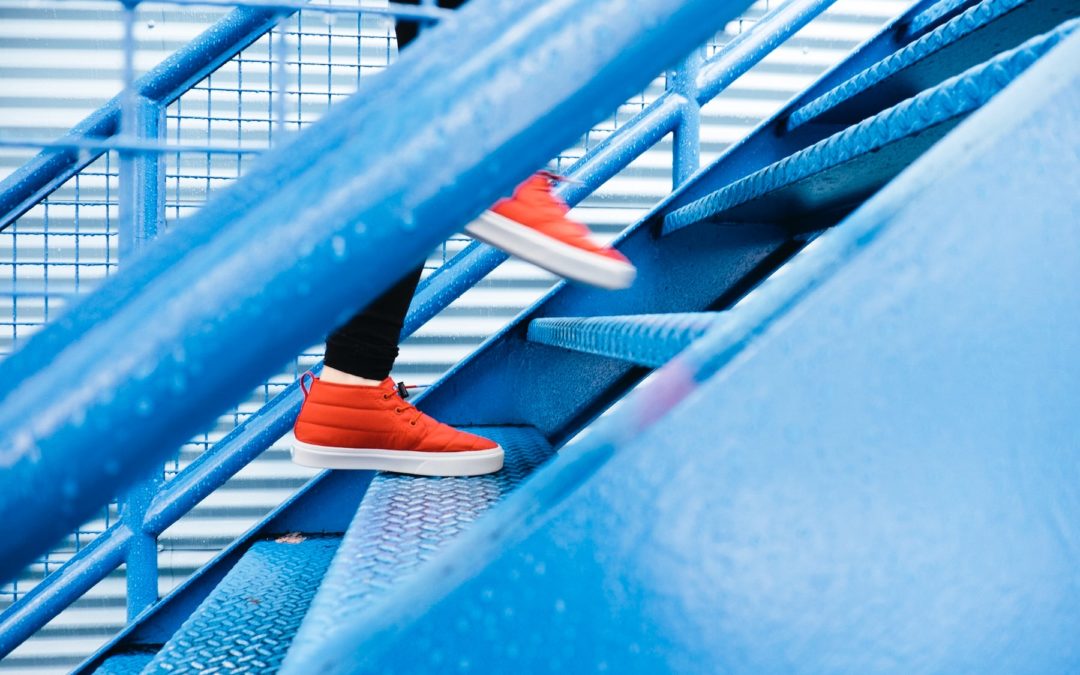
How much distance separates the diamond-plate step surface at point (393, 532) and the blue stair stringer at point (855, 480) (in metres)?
0.15

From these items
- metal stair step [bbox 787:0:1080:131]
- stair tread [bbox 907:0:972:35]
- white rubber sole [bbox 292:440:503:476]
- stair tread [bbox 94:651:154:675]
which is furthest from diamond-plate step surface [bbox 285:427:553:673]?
stair tread [bbox 907:0:972:35]

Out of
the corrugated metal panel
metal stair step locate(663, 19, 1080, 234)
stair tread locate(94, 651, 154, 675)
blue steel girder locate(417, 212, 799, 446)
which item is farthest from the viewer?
the corrugated metal panel

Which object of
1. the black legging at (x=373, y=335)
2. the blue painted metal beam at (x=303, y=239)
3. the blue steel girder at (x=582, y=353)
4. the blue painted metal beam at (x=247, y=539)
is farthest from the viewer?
the blue steel girder at (x=582, y=353)

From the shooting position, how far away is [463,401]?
6.01 ft

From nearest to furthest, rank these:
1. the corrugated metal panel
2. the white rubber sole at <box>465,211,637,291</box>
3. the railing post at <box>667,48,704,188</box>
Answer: the white rubber sole at <box>465,211,637,291</box> < the railing post at <box>667,48,704,188</box> < the corrugated metal panel

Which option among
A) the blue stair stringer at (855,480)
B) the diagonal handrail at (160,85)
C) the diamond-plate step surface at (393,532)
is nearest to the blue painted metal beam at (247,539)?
the diamond-plate step surface at (393,532)

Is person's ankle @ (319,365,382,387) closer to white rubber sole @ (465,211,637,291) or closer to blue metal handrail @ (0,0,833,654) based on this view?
white rubber sole @ (465,211,637,291)

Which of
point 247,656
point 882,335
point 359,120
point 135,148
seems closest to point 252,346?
point 359,120

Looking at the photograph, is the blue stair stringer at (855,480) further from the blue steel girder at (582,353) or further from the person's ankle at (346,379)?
the blue steel girder at (582,353)

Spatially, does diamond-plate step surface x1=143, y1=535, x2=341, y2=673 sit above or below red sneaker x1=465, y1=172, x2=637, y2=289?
below

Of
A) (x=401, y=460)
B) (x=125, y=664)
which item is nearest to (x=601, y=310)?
(x=401, y=460)

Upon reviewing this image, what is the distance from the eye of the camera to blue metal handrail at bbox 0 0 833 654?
1775 mm

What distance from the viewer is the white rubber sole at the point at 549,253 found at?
93 centimetres

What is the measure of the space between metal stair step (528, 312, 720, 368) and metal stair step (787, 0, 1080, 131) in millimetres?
793
